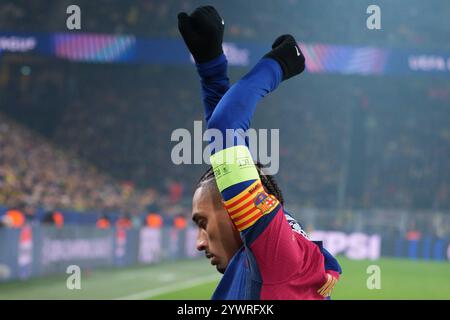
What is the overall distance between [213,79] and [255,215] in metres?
0.61

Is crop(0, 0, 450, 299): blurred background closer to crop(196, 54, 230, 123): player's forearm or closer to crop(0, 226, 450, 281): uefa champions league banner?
crop(0, 226, 450, 281): uefa champions league banner

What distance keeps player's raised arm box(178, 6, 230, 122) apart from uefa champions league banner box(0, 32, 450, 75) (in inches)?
1214

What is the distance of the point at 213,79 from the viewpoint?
2.60 meters

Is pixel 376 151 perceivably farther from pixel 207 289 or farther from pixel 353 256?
pixel 207 289

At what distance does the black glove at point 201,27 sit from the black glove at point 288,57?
0.17m

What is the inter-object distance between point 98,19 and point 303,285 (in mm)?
35529

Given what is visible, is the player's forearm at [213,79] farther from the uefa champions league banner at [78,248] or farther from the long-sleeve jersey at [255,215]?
the uefa champions league banner at [78,248]

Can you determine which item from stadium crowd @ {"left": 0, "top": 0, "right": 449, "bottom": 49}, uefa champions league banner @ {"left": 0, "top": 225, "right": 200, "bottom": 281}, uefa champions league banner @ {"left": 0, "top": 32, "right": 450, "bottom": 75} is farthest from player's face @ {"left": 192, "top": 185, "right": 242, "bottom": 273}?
stadium crowd @ {"left": 0, "top": 0, "right": 449, "bottom": 49}

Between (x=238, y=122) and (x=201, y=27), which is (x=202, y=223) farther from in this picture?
(x=201, y=27)

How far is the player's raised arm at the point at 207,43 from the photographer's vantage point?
2.21m

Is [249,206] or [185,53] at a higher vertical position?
[185,53]

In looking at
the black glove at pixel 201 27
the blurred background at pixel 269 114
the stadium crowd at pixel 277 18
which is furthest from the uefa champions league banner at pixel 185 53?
the black glove at pixel 201 27

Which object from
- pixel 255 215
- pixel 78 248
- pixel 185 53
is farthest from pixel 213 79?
pixel 185 53

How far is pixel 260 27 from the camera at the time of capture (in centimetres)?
3906
